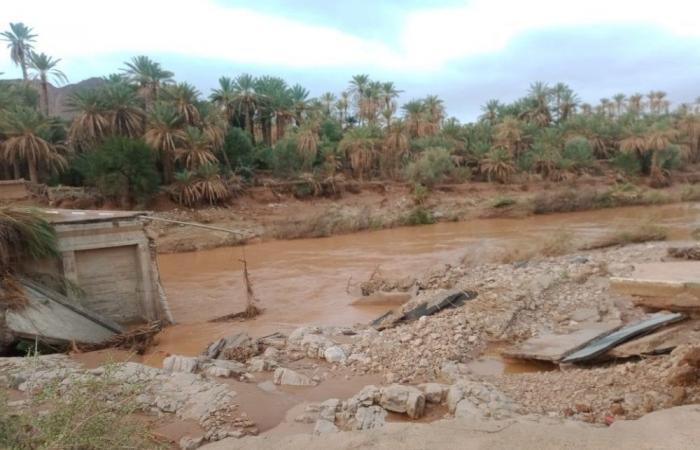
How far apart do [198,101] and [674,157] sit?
3975 centimetres

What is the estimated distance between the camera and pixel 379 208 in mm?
37500

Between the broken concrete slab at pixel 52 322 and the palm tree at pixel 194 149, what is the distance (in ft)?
81.0

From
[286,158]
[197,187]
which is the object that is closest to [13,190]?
[197,187]

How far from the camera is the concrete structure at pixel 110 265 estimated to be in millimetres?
11164

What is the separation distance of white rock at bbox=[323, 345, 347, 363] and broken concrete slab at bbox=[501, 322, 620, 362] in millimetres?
2454

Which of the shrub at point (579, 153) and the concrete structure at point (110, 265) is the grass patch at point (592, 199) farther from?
the concrete structure at point (110, 265)

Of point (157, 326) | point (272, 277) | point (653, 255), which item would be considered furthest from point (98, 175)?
point (653, 255)

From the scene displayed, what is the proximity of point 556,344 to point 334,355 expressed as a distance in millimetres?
3320

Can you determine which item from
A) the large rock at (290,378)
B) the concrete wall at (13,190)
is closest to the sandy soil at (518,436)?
the large rock at (290,378)

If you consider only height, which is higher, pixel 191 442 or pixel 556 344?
pixel 191 442

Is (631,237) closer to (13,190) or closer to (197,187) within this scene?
(197,187)

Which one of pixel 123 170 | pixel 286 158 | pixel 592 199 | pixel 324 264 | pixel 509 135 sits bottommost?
pixel 324 264

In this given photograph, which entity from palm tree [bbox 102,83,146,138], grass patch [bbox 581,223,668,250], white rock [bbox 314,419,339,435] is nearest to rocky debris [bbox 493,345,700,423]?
white rock [bbox 314,419,339,435]

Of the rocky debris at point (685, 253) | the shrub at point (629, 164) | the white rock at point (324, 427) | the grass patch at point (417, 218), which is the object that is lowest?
the grass patch at point (417, 218)
